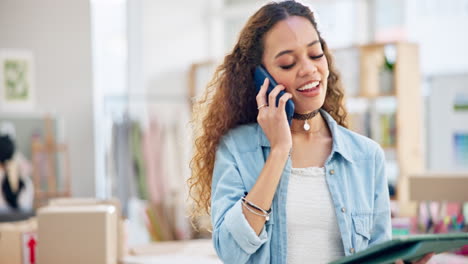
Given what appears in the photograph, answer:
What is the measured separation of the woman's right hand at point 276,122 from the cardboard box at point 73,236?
1.06m

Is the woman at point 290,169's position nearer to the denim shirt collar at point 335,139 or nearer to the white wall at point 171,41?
the denim shirt collar at point 335,139

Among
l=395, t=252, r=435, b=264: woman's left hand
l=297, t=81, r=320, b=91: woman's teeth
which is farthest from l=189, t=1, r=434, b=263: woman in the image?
l=395, t=252, r=435, b=264: woman's left hand

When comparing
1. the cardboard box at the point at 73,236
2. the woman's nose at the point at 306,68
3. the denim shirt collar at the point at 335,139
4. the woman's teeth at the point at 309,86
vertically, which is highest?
the woman's nose at the point at 306,68

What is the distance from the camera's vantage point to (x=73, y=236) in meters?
2.19

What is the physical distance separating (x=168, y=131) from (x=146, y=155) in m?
0.32

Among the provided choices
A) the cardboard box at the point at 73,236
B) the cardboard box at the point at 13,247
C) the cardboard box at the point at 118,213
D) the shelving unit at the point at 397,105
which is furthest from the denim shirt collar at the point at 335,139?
the shelving unit at the point at 397,105

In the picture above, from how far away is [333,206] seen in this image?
135cm

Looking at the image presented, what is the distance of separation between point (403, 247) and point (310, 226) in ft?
1.00

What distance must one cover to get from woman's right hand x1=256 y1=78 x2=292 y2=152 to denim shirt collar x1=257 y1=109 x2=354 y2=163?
0.05 m

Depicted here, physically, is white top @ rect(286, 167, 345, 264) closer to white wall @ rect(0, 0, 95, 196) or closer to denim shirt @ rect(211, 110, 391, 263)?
denim shirt @ rect(211, 110, 391, 263)

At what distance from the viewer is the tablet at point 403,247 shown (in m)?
1.03

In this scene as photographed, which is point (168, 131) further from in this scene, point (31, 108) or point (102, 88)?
point (31, 108)

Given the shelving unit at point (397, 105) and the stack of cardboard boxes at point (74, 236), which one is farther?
the shelving unit at point (397, 105)

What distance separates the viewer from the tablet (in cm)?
103
